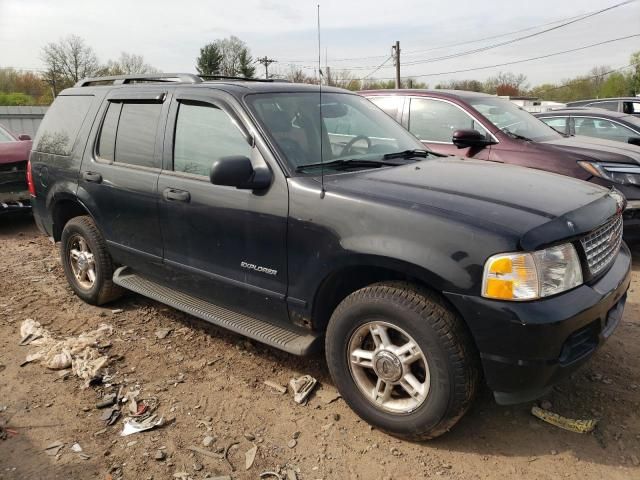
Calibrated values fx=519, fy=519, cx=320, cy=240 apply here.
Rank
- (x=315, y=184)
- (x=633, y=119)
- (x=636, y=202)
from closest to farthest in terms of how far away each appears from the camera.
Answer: (x=315, y=184) < (x=636, y=202) < (x=633, y=119)

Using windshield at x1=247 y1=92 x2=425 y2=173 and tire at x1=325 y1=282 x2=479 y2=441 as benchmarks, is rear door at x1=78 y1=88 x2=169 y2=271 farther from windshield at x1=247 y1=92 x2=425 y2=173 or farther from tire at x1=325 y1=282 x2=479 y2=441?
tire at x1=325 y1=282 x2=479 y2=441

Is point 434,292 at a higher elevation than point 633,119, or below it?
below

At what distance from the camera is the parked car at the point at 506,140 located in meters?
5.49

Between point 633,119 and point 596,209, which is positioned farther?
point 633,119

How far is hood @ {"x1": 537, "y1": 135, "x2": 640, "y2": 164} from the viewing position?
564 cm

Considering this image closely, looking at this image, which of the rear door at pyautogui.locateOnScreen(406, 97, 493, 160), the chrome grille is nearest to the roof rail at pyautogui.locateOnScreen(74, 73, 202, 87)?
the chrome grille

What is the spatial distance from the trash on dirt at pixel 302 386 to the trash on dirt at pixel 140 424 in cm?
79

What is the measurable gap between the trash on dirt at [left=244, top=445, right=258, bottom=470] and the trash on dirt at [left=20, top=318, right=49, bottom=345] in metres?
2.25

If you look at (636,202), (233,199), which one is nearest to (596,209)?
(233,199)

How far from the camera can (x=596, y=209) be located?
108 inches

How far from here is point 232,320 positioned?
3.35 m

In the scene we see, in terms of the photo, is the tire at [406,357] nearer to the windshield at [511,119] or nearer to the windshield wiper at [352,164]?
the windshield wiper at [352,164]

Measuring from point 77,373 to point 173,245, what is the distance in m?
1.05

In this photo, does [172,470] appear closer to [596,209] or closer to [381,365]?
[381,365]
